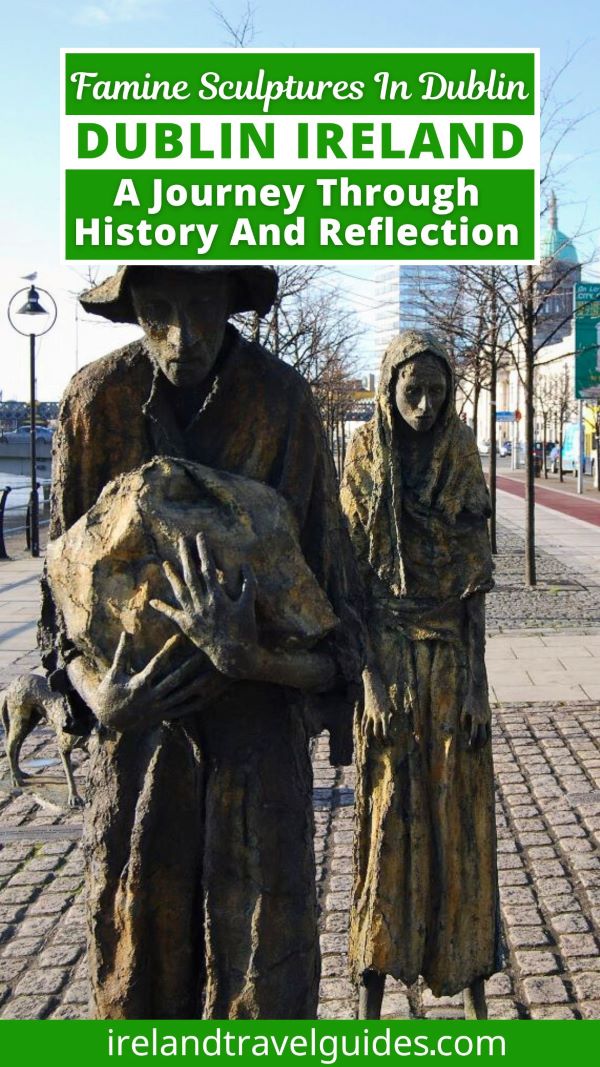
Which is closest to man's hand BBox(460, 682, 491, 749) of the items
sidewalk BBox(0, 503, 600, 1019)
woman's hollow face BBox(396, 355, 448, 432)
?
woman's hollow face BBox(396, 355, 448, 432)

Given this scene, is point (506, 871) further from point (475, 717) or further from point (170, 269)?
point (170, 269)

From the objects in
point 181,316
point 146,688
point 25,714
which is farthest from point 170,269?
point 25,714

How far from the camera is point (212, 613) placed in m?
2.12

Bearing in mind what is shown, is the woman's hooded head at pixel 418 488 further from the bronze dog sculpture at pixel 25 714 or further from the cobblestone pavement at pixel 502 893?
the bronze dog sculpture at pixel 25 714

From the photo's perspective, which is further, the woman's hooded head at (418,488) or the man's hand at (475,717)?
the woman's hooded head at (418,488)

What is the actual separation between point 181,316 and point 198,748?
909 mm

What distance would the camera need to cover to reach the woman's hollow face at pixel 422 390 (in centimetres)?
397

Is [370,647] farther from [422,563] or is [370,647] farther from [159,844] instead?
[159,844]

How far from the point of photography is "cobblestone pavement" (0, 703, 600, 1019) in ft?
14.7

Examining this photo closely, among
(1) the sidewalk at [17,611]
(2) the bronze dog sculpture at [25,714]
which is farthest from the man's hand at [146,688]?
(1) the sidewalk at [17,611]

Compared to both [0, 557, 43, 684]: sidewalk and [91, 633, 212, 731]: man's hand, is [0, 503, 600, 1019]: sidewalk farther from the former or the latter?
[91, 633, 212, 731]: man's hand

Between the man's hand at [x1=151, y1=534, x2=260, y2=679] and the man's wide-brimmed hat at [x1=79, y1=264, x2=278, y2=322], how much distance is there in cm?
58

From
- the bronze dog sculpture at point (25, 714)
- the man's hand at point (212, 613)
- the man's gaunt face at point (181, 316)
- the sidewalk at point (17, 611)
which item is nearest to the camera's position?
the man's hand at point (212, 613)

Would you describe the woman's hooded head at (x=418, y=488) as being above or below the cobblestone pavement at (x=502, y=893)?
above
